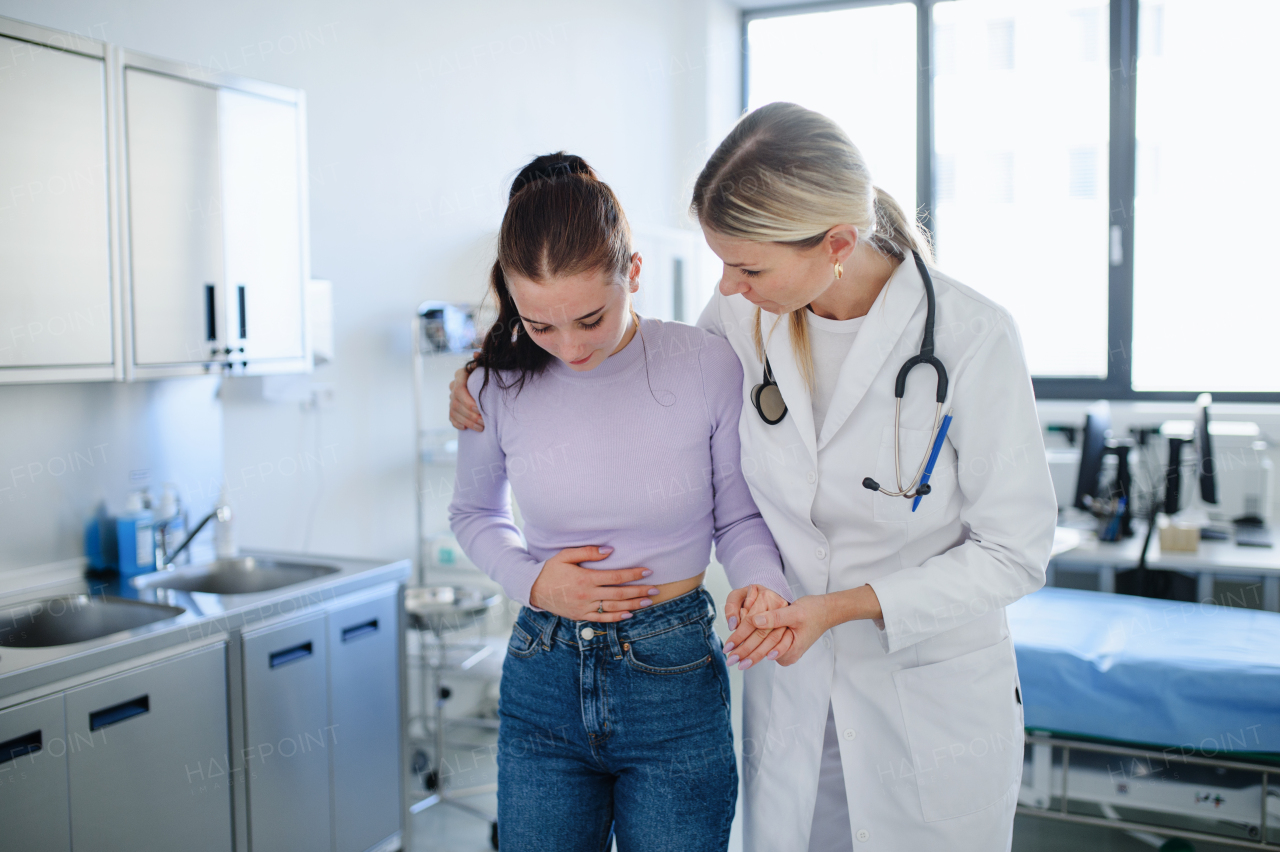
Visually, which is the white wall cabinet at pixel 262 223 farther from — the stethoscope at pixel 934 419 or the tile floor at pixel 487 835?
the stethoscope at pixel 934 419

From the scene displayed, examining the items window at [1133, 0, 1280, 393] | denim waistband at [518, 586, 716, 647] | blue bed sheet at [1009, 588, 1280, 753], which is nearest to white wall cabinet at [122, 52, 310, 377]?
denim waistband at [518, 586, 716, 647]

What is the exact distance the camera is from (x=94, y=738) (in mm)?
1741

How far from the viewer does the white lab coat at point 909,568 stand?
50.3 inches

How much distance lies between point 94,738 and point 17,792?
6.0 inches

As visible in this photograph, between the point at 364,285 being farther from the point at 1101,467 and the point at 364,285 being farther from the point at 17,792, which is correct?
the point at 1101,467

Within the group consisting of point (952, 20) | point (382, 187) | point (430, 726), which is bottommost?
point (430, 726)

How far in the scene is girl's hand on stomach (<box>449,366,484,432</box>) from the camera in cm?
147

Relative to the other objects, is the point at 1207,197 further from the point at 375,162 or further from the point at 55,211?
the point at 55,211

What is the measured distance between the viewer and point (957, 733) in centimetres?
133

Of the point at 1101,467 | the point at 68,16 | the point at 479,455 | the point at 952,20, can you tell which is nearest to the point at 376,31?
the point at 68,16

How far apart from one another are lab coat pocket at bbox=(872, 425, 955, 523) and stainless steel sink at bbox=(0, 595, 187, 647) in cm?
→ 151

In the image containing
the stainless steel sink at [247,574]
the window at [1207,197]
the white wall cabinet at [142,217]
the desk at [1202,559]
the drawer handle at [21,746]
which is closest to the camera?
the drawer handle at [21,746]

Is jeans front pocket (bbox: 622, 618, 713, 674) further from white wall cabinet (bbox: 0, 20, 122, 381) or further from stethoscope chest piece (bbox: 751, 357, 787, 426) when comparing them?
white wall cabinet (bbox: 0, 20, 122, 381)

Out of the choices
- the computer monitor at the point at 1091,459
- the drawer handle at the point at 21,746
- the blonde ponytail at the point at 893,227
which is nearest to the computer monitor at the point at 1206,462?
the computer monitor at the point at 1091,459
